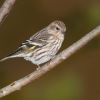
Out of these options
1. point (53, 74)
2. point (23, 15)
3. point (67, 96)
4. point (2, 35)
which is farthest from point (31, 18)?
point (67, 96)

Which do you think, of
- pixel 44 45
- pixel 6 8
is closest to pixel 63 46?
pixel 44 45

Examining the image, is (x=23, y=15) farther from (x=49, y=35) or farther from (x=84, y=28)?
(x=49, y=35)

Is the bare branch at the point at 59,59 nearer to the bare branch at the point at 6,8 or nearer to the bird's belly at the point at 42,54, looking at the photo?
the bare branch at the point at 6,8

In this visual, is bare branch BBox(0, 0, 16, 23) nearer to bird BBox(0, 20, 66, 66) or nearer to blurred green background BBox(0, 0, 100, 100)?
bird BBox(0, 20, 66, 66)

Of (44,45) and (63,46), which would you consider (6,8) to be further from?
(63,46)

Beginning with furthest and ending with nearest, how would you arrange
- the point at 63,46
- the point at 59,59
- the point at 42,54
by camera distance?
the point at 63,46
the point at 42,54
the point at 59,59

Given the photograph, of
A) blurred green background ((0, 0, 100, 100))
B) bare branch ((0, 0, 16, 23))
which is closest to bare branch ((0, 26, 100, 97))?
bare branch ((0, 0, 16, 23))
